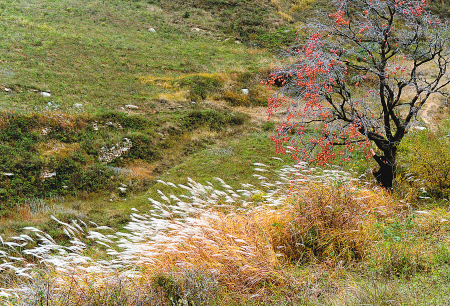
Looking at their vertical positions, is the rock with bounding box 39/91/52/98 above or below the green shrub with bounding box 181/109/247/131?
above

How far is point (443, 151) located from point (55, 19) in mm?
26221

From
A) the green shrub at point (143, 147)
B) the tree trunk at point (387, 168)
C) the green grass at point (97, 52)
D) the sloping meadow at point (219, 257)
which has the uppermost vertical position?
the green grass at point (97, 52)

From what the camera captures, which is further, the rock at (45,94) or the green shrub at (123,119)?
the rock at (45,94)

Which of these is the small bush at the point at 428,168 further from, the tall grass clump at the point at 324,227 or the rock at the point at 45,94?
the rock at the point at 45,94

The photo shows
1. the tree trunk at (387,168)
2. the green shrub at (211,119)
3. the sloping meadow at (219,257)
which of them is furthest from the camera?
the green shrub at (211,119)

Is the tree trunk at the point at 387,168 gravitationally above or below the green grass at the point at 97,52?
below

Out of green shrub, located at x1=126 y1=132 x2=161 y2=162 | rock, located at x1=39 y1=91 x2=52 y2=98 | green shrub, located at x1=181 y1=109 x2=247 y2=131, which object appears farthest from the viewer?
green shrub, located at x1=181 y1=109 x2=247 y2=131

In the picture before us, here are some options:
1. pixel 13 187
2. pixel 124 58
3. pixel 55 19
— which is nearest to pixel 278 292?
pixel 13 187

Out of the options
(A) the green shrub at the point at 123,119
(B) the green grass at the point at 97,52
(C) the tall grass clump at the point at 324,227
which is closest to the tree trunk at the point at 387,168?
(C) the tall grass clump at the point at 324,227

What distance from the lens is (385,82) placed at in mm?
6992

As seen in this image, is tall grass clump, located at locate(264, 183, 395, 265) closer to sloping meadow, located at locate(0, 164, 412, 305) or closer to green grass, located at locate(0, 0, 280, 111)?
sloping meadow, located at locate(0, 164, 412, 305)

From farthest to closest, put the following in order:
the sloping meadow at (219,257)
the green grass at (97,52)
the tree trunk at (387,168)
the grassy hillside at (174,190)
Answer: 1. the green grass at (97,52)
2. the tree trunk at (387,168)
3. the grassy hillside at (174,190)
4. the sloping meadow at (219,257)

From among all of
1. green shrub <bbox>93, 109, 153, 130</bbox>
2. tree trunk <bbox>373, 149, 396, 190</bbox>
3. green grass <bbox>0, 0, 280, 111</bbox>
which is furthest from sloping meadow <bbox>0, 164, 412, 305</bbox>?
green grass <bbox>0, 0, 280, 111</bbox>

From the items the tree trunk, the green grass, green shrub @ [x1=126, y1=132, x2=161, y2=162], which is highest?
the green grass
